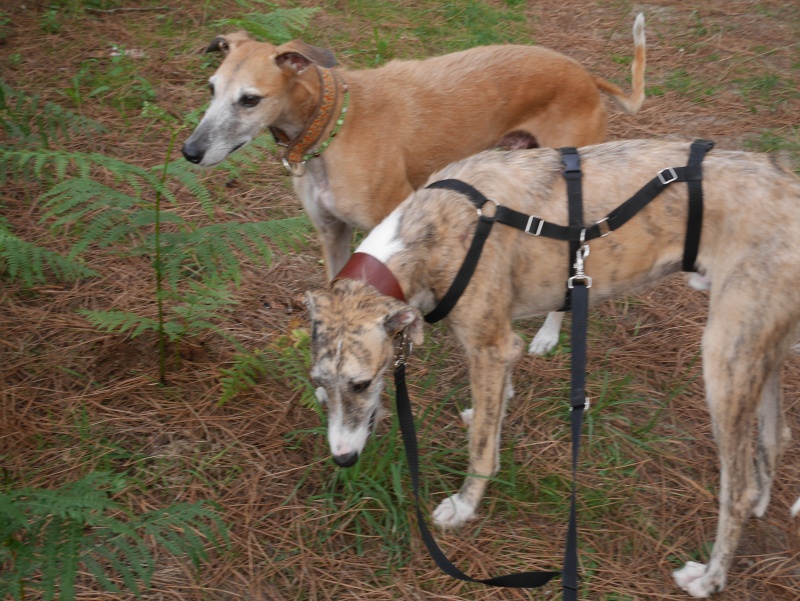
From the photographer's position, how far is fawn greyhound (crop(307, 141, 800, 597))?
310 centimetres

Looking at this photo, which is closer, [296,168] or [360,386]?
[360,386]

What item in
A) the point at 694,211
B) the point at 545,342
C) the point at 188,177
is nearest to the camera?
the point at 694,211

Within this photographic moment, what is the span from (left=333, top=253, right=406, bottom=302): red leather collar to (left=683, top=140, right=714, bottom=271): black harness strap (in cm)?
129

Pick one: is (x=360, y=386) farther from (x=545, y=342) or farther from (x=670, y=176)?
(x=545, y=342)

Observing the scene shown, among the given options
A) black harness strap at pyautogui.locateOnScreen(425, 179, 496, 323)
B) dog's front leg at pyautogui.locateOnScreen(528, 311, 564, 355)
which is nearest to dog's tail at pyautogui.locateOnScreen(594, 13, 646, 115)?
dog's front leg at pyautogui.locateOnScreen(528, 311, 564, 355)

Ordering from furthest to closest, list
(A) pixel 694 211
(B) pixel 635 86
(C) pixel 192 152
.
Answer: (B) pixel 635 86 → (C) pixel 192 152 → (A) pixel 694 211

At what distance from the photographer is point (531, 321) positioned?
5.18 metres

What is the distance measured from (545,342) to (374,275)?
1890 mm

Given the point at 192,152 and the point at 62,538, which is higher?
the point at 192,152

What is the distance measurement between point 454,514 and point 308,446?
843 mm

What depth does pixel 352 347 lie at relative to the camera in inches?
118

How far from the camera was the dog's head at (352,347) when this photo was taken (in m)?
3.02

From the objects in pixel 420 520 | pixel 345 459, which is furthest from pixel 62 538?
pixel 420 520

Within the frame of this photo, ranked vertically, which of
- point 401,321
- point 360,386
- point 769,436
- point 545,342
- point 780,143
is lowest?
point 545,342
